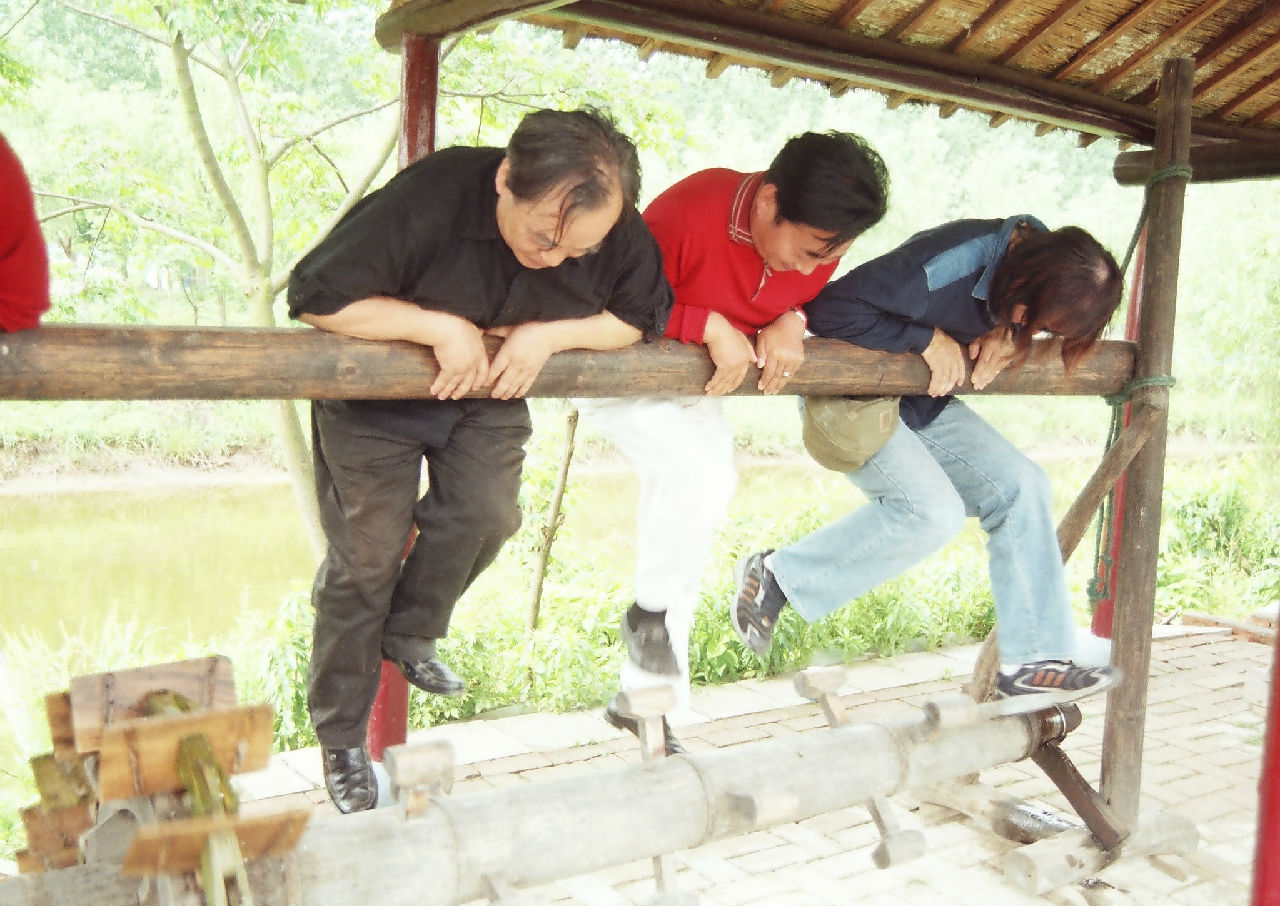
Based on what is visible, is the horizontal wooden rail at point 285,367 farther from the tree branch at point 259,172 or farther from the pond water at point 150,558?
the tree branch at point 259,172

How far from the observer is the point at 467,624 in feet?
19.5

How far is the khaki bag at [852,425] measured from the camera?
2.82m

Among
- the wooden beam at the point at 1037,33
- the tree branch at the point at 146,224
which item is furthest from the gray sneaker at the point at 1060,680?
the tree branch at the point at 146,224

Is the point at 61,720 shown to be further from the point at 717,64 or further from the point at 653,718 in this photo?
the point at 717,64

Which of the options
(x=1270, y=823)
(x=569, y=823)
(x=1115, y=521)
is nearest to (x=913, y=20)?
(x=1115, y=521)

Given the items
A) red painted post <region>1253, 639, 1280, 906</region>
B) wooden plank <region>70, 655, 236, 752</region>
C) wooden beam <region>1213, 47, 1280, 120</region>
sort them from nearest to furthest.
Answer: red painted post <region>1253, 639, 1280, 906</region>, wooden plank <region>70, 655, 236, 752</region>, wooden beam <region>1213, 47, 1280, 120</region>

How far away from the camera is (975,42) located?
3406 millimetres

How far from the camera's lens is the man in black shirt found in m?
2.07

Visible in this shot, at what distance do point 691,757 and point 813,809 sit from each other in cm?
29

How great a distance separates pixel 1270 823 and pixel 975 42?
2745 mm

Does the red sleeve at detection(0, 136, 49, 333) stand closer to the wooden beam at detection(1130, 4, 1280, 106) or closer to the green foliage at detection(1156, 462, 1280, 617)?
the wooden beam at detection(1130, 4, 1280, 106)

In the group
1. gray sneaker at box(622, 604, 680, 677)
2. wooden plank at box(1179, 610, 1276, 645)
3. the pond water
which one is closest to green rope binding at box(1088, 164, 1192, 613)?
gray sneaker at box(622, 604, 680, 677)

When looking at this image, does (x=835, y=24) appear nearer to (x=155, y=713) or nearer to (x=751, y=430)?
(x=155, y=713)

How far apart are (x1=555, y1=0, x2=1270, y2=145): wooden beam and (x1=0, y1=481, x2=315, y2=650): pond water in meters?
4.07
